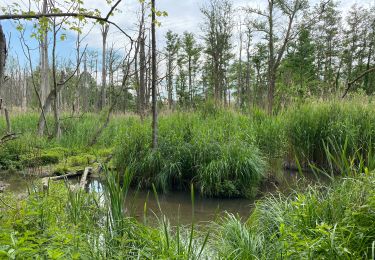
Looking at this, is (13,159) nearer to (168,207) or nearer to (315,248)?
(168,207)

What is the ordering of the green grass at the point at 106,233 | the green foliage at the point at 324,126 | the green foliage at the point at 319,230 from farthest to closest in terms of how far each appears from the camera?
1. the green foliage at the point at 324,126
2. the green grass at the point at 106,233
3. the green foliage at the point at 319,230

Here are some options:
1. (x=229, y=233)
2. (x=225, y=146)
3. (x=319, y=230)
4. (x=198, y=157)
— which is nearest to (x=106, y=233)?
(x=229, y=233)

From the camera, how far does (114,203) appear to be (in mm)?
2385

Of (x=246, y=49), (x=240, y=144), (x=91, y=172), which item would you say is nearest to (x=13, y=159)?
(x=91, y=172)

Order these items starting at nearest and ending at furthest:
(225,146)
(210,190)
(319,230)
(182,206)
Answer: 1. (319,230)
2. (182,206)
3. (210,190)
4. (225,146)

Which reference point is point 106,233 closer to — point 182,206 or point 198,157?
point 182,206

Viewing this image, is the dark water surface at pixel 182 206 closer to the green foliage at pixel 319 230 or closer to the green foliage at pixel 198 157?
the green foliage at pixel 198 157

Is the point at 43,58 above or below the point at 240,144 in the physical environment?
above

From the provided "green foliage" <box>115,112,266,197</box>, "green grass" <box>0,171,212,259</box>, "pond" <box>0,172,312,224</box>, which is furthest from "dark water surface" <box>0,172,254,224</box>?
"green grass" <box>0,171,212,259</box>

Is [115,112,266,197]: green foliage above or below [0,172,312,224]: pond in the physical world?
above

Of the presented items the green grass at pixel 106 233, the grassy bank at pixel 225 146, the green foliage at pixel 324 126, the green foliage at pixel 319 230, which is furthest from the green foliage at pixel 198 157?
the green foliage at pixel 319 230

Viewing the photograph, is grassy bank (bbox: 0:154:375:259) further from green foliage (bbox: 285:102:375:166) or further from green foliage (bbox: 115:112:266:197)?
green foliage (bbox: 285:102:375:166)

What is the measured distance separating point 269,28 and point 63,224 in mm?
16904

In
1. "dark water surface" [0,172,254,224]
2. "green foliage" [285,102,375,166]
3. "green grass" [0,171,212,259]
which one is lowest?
"dark water surface" [0,172,254,224]
